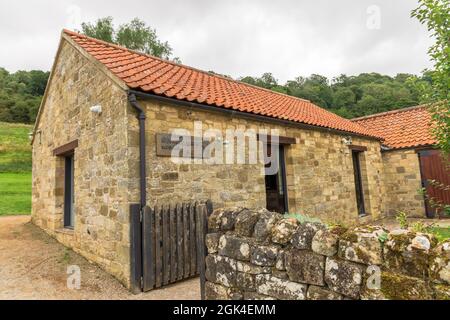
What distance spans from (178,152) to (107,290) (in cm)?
257

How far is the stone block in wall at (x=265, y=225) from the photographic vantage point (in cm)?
269

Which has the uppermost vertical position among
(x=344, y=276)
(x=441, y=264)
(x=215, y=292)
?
(x=441, y=264)

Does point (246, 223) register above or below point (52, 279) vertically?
above

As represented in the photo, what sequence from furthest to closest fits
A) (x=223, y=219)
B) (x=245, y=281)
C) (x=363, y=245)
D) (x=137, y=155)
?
(x=137, y=155) < (x=223, y=219) < (x=245, y=281) < (x=363, y=245)

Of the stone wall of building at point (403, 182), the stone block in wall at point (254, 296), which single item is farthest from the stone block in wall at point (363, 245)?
the stone wall of building at point (403, 182)

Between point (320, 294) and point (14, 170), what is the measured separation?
25.1 meters

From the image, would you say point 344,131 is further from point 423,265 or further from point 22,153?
point 22,153

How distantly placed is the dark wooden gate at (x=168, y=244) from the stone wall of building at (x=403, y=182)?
9072mm

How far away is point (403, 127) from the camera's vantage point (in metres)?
12.3

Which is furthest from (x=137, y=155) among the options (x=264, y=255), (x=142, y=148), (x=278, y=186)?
(x=278, y=186)

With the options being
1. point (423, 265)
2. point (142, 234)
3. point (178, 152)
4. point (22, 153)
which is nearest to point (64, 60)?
point (178, 152)

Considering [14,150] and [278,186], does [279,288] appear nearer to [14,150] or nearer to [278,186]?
[278,186]

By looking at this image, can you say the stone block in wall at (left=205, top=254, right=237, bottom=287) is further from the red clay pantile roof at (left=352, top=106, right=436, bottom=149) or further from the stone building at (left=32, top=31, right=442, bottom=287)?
the red clay pantile roof at (left=352, top=106, right=436, bottom=149)

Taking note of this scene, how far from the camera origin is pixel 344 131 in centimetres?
949
